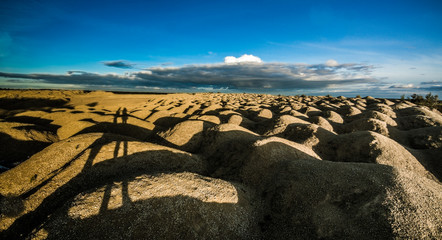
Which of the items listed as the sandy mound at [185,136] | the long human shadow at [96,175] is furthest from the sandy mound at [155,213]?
the sandy mound at [185,136]

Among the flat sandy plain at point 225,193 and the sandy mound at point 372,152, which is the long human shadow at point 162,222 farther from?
the sandy mound at point 372,152

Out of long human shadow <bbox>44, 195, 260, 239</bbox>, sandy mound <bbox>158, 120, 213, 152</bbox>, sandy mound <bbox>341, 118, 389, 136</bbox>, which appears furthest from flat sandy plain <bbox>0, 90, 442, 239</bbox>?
sandy mound <bbox>341, 118, 389, 136</bbox>

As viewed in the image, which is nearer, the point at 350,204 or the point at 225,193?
the point at 350,204

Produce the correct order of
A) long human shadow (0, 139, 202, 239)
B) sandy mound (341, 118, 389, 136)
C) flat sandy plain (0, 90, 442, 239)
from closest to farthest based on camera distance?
flat sandy plain (0, 90, 442, 239), long human shadow (0, 139, 202, 239), sandy mound (341, 118, 389, 136)

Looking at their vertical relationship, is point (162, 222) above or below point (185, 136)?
below

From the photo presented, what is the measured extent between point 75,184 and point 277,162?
5.10 metres

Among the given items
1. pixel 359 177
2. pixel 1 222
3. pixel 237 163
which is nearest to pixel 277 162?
pixel 237 163

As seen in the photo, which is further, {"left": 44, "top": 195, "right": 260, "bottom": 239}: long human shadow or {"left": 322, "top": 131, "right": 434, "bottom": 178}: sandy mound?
{"left": 322, "top": 131, "right": 434, "bottom": 178}: sandy mound

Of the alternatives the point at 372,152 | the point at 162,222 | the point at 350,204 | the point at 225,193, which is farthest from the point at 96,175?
the point at 372,152

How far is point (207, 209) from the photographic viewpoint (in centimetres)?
342

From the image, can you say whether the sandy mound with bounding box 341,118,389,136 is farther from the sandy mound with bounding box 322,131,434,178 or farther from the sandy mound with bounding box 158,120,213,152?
the sandy mound with bounding box 158,120,213,152

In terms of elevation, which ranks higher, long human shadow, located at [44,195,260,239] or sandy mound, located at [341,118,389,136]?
sandy mound, located at [341,118,389,136]

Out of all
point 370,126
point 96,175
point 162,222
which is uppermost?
point 370,126

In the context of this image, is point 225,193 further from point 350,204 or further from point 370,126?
point 370,126
